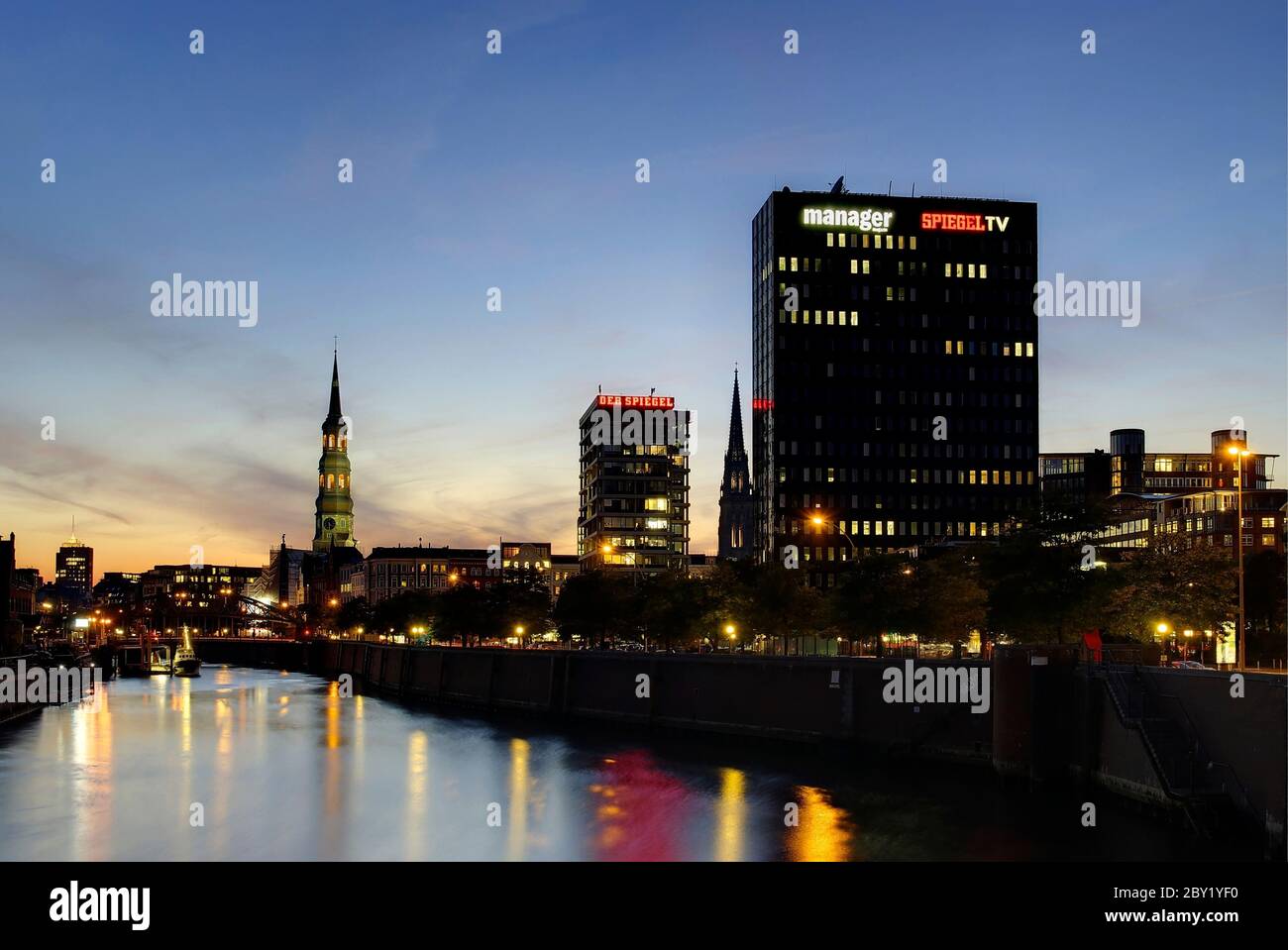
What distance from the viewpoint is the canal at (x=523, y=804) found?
171 feet

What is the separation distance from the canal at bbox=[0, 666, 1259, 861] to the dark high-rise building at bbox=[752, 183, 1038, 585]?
321ft

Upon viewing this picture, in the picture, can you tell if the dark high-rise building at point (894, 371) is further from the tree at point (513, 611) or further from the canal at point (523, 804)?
the canal at point (523, 804)

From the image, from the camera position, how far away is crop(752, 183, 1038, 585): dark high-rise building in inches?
7367

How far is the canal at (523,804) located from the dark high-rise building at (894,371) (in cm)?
9794

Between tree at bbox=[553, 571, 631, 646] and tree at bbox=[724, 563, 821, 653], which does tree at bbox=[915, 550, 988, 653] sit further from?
tree at bbox=[553, 571, 631, 646]

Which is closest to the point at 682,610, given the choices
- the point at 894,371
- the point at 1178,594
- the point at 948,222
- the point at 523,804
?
the point at 523,804

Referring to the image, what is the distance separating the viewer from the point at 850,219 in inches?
7470

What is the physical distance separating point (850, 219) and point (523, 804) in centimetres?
14159

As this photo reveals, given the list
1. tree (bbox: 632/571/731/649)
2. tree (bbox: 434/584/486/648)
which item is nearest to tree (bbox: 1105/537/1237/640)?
tree (bbox: 632/571/731/649)

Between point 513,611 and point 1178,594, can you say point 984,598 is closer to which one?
point 1178,594

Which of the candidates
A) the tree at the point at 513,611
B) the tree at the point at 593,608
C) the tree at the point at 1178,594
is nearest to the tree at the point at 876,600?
the tree at the point at 1178,594

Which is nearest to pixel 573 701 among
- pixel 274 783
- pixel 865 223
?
pixel 274 783

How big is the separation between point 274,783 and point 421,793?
10.4m
